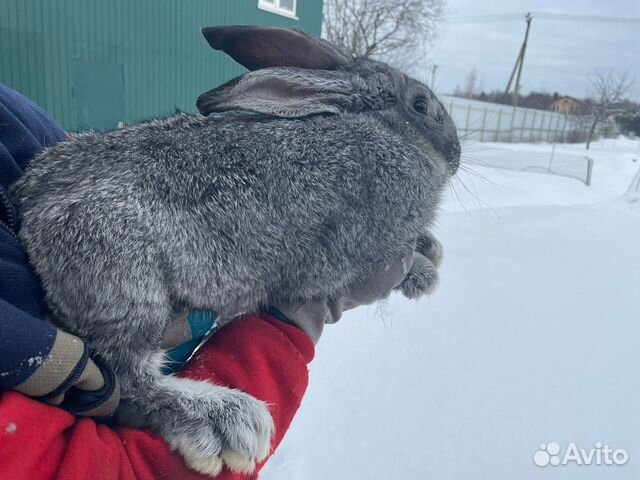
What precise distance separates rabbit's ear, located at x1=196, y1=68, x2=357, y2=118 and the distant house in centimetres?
3412

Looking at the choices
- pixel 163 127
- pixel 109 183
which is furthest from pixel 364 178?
pixel 109 183

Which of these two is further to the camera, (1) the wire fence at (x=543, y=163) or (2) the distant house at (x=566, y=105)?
(2) the distant house at (x=566, y=105)

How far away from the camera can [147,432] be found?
1.33 m

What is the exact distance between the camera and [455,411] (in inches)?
126

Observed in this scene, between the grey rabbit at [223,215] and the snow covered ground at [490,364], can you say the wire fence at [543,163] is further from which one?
the grey rabbit at [223,215]

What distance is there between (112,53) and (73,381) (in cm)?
938

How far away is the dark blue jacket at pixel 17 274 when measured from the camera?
1.04 m

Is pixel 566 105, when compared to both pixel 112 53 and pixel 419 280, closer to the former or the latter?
pixel 112 53

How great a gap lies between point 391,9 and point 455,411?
52.3 ft

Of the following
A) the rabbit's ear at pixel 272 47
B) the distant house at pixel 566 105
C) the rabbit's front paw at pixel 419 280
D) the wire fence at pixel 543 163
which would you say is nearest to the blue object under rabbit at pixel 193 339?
the rabbit's front paw at pixel 419 280

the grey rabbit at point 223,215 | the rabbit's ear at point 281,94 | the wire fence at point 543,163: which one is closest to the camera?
the grey rabbit at point 223,215

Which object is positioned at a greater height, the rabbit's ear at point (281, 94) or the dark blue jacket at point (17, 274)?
the rabbit's ear at point (281, 94)

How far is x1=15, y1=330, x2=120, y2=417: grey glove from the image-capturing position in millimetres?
1077

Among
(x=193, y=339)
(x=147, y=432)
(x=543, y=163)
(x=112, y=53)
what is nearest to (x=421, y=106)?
(x=193, y=339)
